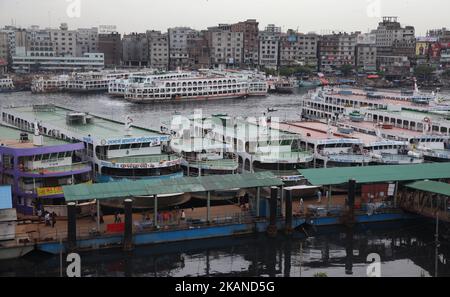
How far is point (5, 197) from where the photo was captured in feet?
36.4

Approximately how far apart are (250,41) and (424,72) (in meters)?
17.6

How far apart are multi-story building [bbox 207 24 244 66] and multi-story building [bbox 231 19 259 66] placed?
65 centimetres

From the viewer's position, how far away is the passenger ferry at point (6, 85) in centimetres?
4888

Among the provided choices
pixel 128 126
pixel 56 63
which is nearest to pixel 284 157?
pixel 128 126

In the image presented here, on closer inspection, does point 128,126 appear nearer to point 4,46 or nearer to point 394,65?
point 4,46

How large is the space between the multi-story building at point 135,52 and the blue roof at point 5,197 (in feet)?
193

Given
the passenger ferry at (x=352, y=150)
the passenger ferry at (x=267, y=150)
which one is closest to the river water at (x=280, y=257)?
the passenger ferry at (x=267, y=150)

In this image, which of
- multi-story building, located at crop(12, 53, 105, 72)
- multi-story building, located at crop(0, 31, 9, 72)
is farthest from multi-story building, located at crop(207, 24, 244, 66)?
multi-story building, located at crop(0, 31, 9, 72)

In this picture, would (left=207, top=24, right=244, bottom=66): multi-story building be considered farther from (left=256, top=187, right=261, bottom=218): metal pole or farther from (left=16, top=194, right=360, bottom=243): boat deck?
(left=256, top=187, right=261, bottom=218): metal pole

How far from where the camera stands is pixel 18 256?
10992 mm

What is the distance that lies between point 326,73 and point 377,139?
50265mm

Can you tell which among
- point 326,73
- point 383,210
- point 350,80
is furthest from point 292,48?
point 383,210

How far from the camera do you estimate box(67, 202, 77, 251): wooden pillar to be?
35.7 ft
